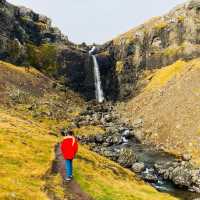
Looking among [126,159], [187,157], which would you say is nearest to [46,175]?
[126,159]

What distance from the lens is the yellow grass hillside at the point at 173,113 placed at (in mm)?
98125

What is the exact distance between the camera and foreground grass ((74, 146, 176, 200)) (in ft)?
144

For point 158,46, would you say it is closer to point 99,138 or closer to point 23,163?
point 99,138

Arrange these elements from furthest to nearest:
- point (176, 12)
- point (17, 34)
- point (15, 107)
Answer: point (17, 34)
point (176, 12)
point (15, 107)

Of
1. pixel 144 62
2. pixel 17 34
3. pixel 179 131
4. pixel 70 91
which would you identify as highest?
pixel 17 34

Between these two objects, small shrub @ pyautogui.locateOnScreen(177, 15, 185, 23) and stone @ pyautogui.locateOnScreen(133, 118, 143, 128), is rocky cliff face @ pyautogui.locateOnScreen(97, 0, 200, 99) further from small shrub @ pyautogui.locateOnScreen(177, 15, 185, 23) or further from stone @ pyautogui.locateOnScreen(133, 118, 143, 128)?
stone @ pyautogui.locateOnScreen(133, 118, 143, 128)

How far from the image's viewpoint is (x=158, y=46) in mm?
176500

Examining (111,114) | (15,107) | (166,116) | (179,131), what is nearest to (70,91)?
(111,114)

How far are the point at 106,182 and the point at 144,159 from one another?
42313 millimetres

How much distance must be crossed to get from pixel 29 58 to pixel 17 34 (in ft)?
41.3

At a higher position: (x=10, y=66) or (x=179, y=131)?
(x=10, y=66)

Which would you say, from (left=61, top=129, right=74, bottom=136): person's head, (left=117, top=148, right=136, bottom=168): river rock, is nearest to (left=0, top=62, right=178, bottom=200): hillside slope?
(left=117, top=148, right=136, bottom=168): river rock

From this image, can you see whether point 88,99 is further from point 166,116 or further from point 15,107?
point 166,116

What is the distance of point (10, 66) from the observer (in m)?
170
